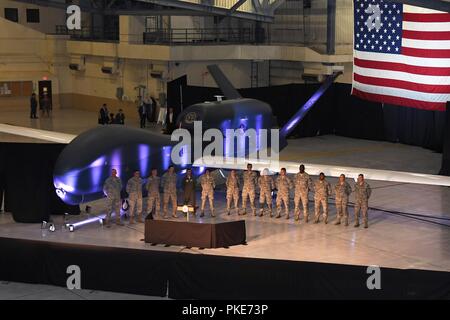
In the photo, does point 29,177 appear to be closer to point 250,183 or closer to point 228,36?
point 250,183

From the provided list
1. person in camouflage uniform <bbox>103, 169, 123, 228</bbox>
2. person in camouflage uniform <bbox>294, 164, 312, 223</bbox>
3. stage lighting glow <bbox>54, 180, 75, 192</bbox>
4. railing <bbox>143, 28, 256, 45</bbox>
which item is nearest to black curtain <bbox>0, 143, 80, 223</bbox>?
stage lighting glow <bbox>54, 180, 75, 192</bbox>

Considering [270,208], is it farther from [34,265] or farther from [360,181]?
[34,265]

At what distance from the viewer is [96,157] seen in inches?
821

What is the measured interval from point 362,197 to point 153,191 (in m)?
5.41

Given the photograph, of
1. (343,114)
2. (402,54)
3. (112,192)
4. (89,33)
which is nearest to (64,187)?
(112,192)

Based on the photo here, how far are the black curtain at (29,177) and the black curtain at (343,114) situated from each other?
15148 millimetres

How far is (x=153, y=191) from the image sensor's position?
21766mm

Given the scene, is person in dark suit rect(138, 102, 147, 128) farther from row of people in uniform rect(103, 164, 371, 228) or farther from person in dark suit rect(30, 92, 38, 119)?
row of people in uniform rect(103, 164, 371, 228)

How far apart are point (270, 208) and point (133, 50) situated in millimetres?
20242

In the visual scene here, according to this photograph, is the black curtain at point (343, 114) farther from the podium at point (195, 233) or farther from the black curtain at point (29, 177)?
the podium at point (195, 233)

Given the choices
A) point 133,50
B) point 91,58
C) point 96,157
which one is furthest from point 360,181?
point 91,58

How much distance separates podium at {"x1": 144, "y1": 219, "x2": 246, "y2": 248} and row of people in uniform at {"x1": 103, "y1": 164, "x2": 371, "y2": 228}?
2.05m

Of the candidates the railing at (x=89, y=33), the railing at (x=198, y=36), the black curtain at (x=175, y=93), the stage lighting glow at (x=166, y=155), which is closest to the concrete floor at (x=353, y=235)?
the stage lighting glow at (x=166, y=155)
